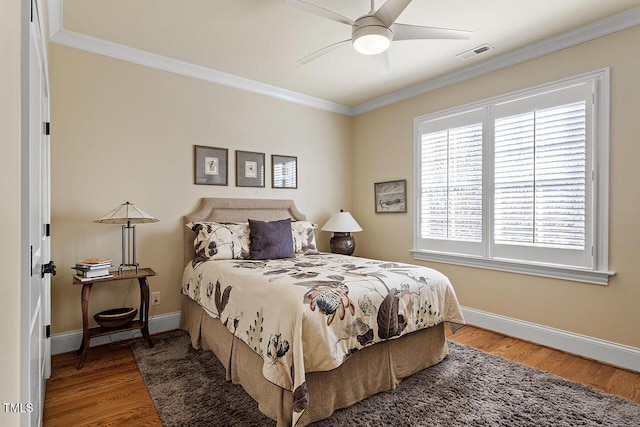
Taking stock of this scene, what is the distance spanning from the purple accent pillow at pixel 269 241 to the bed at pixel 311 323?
4 centimetres

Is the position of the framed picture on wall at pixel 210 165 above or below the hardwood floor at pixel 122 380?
above

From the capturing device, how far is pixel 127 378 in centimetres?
250

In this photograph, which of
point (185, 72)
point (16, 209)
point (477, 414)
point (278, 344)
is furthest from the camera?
point (185, 72)

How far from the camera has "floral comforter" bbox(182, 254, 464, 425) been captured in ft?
6.04

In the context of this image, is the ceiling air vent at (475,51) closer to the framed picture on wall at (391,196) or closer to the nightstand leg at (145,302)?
the framed picture on wall at (391,196)

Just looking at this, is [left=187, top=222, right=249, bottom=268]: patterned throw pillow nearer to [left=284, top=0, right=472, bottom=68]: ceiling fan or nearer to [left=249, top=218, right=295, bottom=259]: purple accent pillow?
[left=249, top=218, right=295, bottom=259]: purple accent pillow

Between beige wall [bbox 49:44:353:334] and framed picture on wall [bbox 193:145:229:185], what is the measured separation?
63mm

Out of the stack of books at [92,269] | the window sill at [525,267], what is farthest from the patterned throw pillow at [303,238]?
the stack of books at [92,269]

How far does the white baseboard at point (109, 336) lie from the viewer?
9.57 ft

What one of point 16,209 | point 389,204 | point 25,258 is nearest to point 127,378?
point 25,258

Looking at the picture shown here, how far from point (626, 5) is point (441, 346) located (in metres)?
2.95

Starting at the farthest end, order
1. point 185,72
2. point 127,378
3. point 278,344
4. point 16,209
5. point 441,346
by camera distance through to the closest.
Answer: point 185,72 < point 441,346 < point 127,378 < point 278,344 < point 16,209

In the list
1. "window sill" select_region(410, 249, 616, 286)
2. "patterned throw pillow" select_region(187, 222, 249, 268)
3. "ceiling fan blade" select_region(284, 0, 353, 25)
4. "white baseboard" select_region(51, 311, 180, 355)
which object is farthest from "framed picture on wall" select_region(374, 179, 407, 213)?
"white baseboard" select_region(51, 311, 180, 355)

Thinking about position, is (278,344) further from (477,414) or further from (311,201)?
(311,201)
